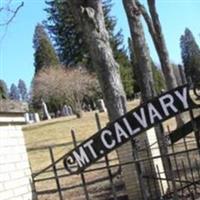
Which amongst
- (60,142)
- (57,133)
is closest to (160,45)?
(60,142)

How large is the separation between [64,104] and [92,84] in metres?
5.20

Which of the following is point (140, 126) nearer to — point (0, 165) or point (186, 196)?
point (0, 165)

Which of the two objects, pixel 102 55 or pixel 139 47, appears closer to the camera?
pixel 102 55

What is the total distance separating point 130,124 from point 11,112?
1978 mm

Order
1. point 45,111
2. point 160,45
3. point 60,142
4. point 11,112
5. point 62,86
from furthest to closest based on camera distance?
point 45,111 → point 62,86 → point 60,142 → point 160,45 → point 11,112

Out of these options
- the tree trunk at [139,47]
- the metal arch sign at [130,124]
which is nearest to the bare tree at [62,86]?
the tree trunk at [139,47]

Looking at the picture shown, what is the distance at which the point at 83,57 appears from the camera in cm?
6031

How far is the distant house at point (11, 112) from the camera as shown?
6881 mm

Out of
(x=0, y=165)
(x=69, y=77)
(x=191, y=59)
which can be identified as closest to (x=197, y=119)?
(x=0, y=165)

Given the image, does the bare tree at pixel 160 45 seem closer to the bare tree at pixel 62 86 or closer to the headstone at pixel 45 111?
the bare tree at pixel 62 86

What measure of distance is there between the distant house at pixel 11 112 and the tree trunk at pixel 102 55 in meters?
2.65

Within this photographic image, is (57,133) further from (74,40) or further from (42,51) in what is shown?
(42,51)

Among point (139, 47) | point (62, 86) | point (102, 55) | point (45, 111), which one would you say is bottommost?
point (102, 55)

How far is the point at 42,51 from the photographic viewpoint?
241 ft
